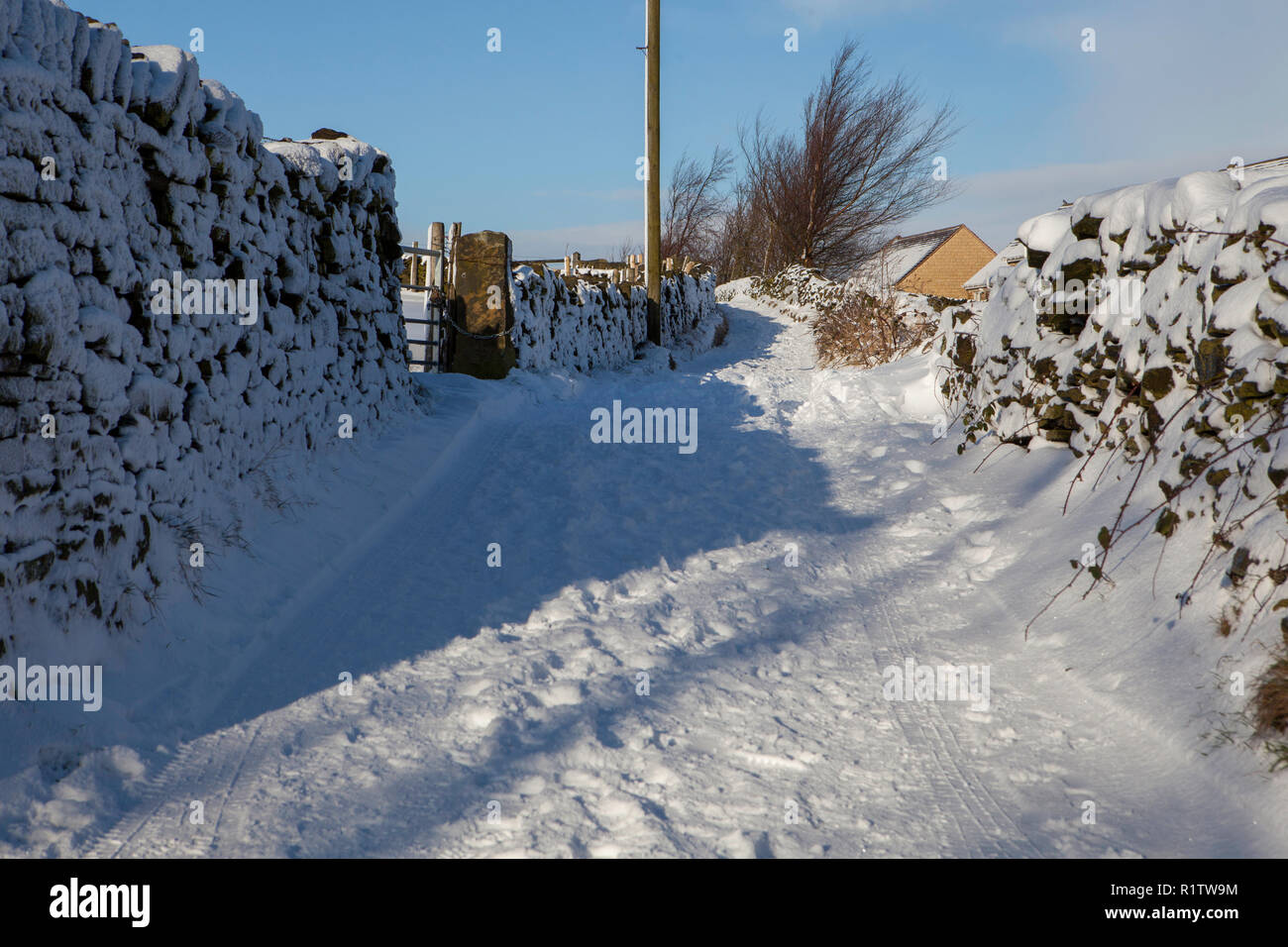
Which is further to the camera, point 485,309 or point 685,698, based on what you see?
point 485,309

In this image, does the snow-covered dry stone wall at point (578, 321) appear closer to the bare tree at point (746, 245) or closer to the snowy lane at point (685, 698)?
the snowy lane at point (685, 698)

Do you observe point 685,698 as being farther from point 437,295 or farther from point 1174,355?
point 437,295

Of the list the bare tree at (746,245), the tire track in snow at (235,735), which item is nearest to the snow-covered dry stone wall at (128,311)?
the tire track in snow at (235,735)

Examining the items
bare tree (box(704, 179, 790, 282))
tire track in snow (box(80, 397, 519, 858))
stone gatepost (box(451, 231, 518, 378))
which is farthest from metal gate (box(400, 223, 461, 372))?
bare tree (box(704, 179, 790, 282))

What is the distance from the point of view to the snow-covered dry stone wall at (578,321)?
1024 cm

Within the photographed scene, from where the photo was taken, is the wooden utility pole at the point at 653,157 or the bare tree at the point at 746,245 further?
the bare tree at the point at 746,245

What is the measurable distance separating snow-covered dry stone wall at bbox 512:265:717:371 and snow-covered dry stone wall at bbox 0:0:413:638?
4.68 metres

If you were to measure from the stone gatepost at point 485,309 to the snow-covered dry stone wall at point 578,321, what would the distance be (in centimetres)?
23

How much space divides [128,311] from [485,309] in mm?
6033

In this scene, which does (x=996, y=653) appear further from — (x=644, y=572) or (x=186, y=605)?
(x=186, y=605)

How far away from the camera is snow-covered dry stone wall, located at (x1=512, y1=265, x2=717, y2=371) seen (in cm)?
1024

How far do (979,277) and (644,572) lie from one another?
494 inches

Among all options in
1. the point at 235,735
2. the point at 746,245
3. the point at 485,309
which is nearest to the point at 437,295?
the point at 485,309

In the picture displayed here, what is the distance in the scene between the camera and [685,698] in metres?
3.43
